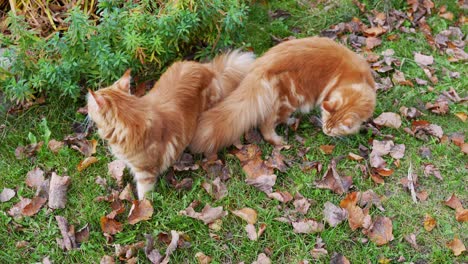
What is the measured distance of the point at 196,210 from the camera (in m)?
3.57

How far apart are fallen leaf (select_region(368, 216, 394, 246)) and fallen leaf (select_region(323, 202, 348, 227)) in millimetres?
219

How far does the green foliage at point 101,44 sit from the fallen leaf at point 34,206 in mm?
909

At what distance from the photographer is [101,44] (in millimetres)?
3852

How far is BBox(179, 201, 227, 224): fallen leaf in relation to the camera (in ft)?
11.3

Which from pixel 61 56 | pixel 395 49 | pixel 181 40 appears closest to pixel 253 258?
pixel 181 40

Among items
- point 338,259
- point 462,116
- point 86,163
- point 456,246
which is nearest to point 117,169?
point 86,163

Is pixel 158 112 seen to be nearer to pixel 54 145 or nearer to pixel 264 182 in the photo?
pixel 264 182

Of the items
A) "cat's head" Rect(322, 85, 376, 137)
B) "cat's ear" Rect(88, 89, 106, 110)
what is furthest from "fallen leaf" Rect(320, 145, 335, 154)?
"cat's ear" Rect(88, 89, 106, 110)

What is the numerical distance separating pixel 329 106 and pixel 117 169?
1.79m

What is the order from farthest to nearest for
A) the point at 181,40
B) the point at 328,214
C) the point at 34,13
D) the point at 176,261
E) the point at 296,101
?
the point at 34,13
the point at 181,40
the point at 296,101
the point at 328,214
the point at 176,261

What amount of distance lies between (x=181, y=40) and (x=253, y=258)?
2.06 metres

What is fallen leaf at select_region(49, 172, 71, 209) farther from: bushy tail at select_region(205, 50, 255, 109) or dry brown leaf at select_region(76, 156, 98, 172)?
bushy tail at select_region(205, 50, 255, 109)

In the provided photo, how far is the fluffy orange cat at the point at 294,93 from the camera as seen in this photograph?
12.3 feet

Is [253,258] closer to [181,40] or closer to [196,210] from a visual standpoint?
[196,210]
